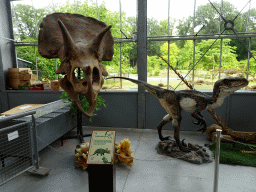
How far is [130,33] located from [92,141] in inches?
205

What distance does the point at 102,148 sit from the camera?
2574mm

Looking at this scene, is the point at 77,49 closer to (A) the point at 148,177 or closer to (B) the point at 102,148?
(B) the point at 102,148

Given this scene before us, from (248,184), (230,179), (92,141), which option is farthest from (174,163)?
(92,141)

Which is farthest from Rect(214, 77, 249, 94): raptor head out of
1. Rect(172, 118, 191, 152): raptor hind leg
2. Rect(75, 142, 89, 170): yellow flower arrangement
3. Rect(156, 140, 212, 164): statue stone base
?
Rect(75, 142, 89, 170): yellow flower arrangement

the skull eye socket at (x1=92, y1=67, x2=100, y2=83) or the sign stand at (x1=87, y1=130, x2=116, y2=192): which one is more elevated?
the skull eye socket at (x1=92, y1=67, x2=100, y2=83)

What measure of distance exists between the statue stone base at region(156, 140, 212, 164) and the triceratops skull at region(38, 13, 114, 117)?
101 inches

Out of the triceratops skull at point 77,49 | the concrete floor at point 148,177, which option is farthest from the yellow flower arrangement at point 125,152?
the triceratops skull at point 77,49

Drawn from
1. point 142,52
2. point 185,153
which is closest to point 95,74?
point 185,153

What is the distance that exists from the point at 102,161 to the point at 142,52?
4.30 meters

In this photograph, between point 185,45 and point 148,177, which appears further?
point 185,45

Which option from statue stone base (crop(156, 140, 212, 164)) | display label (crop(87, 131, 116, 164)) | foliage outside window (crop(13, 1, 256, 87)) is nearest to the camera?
display label (crop(87, 131, 116, 164))

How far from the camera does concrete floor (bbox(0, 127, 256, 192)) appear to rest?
3.30 metres

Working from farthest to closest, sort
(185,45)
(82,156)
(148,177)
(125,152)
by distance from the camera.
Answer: (185,45) < (125,152) < (82,156) < (148,177)

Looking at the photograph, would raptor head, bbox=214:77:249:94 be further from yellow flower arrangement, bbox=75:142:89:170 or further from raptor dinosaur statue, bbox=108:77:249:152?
yellow flower arrangement, bbox=75:142:89:170
